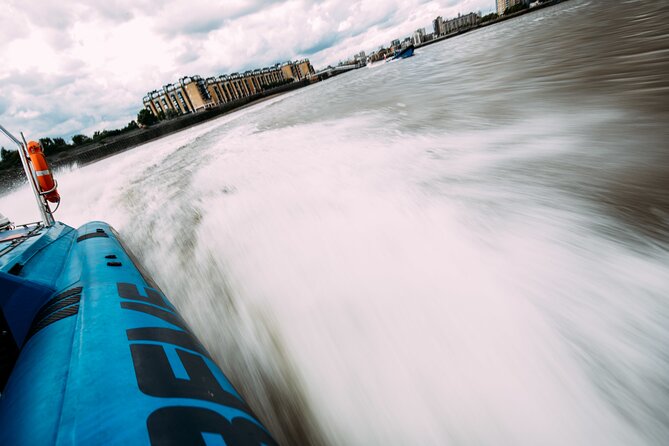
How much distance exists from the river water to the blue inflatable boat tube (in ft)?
1.81

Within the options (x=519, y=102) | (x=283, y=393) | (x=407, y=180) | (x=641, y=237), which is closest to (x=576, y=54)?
(x=519, y=102)

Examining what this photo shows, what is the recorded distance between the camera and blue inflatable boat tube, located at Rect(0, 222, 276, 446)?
2.47 feet

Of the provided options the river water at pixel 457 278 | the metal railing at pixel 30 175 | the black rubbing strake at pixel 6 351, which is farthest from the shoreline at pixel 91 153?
the black rubbing strake at pixel 6 351

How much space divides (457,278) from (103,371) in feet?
5.48

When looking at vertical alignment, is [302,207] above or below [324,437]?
above

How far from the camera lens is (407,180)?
293 centimetres

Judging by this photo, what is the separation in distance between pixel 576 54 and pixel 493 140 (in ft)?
16.9

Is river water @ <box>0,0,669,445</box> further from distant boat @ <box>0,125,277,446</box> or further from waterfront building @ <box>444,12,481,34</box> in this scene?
waterfront building @ <box>444,12,481,34</box>

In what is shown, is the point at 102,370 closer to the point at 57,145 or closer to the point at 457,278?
the point at 457,278

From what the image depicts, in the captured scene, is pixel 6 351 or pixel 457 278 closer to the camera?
pixel 6 351

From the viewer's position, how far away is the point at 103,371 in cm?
92

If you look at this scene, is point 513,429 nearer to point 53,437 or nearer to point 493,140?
point 53,437

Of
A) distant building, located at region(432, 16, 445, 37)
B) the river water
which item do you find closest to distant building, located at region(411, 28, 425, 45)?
distant building, located at region(432, 16, 445, 37)

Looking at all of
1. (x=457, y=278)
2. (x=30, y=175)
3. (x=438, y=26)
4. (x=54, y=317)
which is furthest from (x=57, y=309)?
(x=438, y=26)
